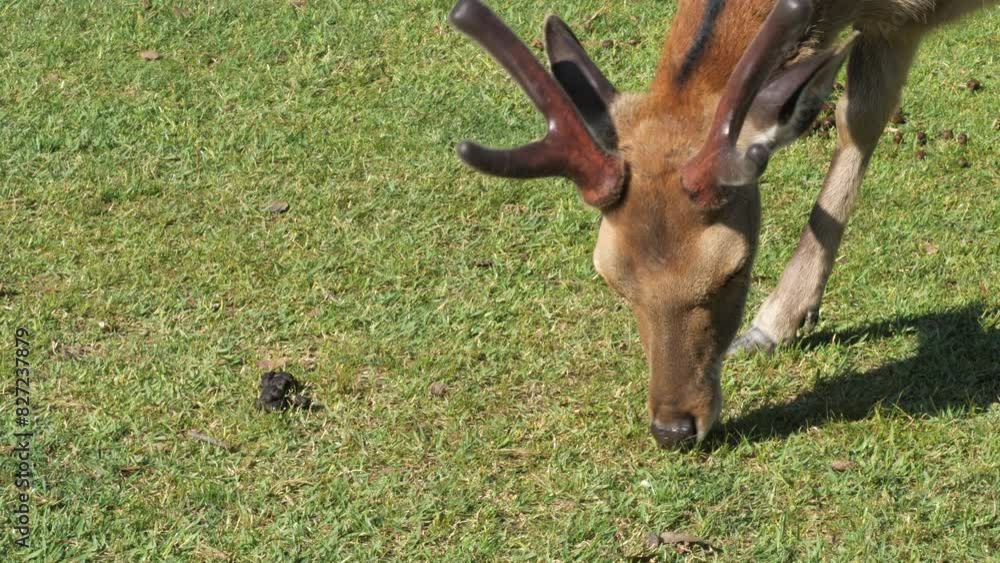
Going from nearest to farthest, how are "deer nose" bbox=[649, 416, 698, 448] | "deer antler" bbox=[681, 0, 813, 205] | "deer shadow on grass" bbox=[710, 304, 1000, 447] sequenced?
"deer antler" bbox=[681, 0, 813, 205] → "deer nose" bbox=[649, 416, 698, 448] → "deer shadow on grass" bbox=[710, 304, 1000, 447]

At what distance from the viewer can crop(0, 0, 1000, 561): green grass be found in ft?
19.5

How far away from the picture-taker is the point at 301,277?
7754 millimetres

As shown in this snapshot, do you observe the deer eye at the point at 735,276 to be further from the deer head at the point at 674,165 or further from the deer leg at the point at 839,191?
the deer leg at the point at 839,191

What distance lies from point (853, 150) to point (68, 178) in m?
4.71

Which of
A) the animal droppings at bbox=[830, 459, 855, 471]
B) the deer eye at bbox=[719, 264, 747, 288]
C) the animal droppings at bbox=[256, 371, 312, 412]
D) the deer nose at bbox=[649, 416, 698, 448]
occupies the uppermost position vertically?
the deer eye at bbox=[719, 264, 747, 288]

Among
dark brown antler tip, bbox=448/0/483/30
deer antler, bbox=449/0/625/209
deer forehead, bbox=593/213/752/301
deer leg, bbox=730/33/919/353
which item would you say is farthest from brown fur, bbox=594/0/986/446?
deer leg, bbox=730/33/919/353

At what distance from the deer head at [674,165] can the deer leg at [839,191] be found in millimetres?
1255

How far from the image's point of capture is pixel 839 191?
23.7ft

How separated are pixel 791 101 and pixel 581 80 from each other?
89cm

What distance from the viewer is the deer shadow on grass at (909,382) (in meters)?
6.52

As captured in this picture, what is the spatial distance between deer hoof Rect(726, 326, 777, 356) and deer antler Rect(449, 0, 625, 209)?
75.9 inches

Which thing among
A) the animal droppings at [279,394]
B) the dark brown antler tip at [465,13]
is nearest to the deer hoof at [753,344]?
the animal droppings at [279,394]

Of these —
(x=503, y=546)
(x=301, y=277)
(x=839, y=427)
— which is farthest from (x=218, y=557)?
(x=839, y=427)

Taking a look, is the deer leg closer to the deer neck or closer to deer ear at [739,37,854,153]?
the deer neck
